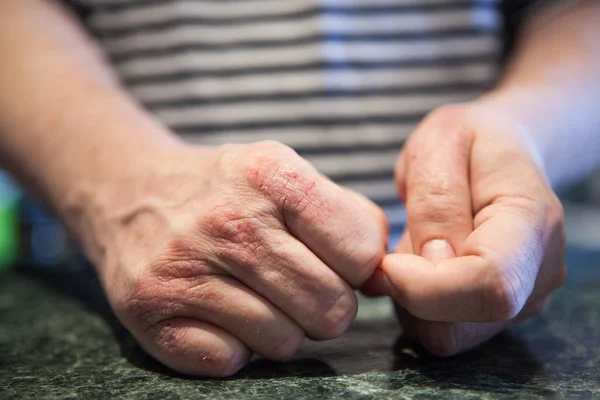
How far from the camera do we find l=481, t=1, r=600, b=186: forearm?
2.20 feet

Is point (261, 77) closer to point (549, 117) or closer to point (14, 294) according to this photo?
point (549, 117)

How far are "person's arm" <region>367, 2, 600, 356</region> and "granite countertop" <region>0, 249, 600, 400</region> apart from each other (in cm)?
4

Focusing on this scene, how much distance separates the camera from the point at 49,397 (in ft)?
1.49

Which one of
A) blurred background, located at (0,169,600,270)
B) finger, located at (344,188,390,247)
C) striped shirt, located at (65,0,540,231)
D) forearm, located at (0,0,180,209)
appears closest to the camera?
finger, located at (344,188,390,247)

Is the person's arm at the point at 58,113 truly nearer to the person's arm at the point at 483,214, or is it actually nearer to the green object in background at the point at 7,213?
the person's arm at the point at 483,214

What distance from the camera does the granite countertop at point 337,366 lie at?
18.2 inches

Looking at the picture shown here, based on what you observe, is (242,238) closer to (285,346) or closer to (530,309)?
(285,346)

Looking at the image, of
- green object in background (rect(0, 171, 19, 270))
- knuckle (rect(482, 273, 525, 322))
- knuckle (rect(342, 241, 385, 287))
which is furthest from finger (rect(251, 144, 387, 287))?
green object in background (rect(0, 171, 19, 270))

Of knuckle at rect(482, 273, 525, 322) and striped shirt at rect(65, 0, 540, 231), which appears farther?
Answer: striped shirt at rect(65, 0, 540, 231)

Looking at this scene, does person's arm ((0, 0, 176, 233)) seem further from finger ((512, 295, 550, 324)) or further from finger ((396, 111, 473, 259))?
finger ((512, 295, 550, 324))

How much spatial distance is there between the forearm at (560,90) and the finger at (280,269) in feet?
1.03

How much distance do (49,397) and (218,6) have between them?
0.67 m

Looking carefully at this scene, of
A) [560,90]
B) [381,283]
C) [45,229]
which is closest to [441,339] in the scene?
[381,283]

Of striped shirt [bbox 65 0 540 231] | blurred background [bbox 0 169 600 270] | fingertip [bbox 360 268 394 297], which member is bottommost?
blurred background [bbox 0 169 600 270]
